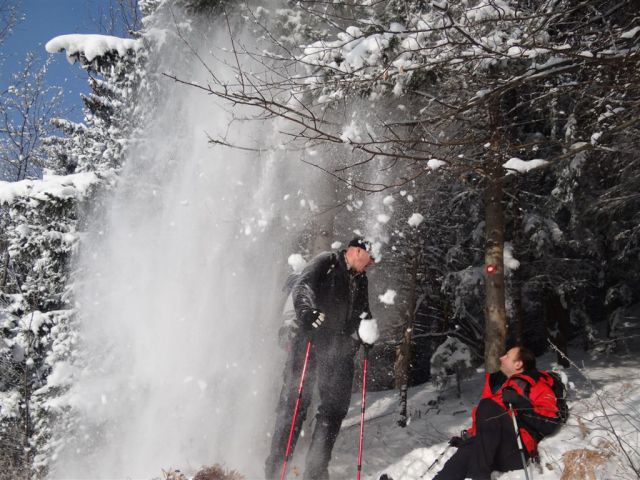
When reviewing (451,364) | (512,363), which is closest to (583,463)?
(512,363)

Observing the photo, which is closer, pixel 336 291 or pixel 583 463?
pixel 583 463

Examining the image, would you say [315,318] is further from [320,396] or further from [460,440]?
[460,440]

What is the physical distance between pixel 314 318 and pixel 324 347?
2.20 feet

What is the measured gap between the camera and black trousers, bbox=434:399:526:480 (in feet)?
12.3

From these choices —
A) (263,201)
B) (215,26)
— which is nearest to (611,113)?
(263,201)

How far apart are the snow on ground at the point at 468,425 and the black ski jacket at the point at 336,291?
157 centimetres

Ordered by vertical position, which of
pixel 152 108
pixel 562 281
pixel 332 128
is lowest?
pixel 562 281

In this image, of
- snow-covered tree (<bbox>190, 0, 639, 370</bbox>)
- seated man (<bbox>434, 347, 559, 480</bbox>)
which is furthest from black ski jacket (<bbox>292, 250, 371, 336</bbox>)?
seated man (<bbox>434, 347, 559, 480</bbox>)

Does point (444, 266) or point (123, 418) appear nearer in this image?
point (123, 418)

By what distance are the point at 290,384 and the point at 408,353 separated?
18.4ft

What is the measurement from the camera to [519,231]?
9.51 m

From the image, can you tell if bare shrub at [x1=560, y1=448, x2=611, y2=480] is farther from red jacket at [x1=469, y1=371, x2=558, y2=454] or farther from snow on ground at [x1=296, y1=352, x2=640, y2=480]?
red jacket at [x1=469, y1=371, x2=558, y2=454]

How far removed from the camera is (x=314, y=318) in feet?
13.5

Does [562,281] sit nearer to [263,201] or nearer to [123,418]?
[263,201]
